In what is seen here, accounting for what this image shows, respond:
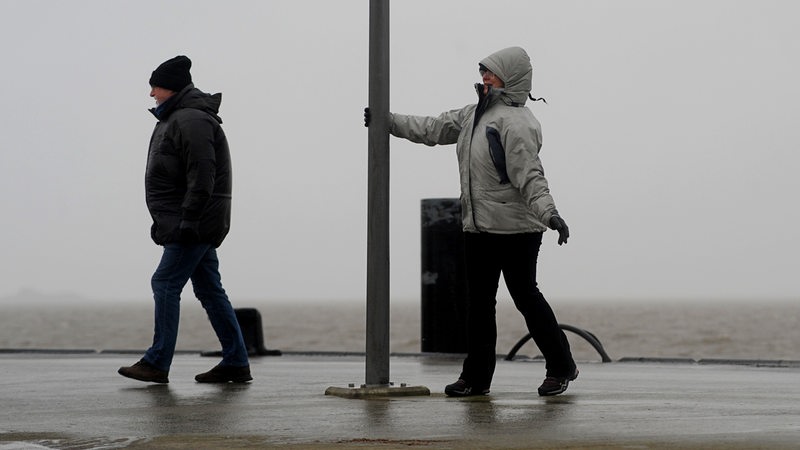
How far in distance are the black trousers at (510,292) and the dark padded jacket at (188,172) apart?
1.79m

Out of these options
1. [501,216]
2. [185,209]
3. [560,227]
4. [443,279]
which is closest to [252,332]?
[443,279]

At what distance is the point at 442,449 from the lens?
504 cm

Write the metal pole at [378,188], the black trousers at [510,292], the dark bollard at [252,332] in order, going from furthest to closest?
the dark bollard at [252,332] → the metal pole at [378,188] → the black trousers at [510,292]

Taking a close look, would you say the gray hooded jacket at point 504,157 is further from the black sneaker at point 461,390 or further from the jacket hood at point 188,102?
the jacket hood at point 188,102

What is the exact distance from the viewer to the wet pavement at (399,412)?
Result: 5387 mm

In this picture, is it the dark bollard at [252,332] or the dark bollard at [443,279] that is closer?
the dark bollard at [443,279]

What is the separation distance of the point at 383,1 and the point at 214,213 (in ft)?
5.76

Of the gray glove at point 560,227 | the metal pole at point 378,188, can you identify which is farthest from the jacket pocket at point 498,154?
the metal pole at point 378,188

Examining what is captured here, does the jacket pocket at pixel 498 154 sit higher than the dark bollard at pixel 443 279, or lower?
higher

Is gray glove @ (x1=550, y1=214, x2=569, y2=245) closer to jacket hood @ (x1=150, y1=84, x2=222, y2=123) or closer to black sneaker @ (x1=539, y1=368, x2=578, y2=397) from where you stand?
black sneaker @ (x1=539, y1=368, x2=578, y2=397)

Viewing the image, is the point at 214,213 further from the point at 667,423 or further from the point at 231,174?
the point at 667,423

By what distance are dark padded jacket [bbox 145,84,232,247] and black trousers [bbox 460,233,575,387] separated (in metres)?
1.79

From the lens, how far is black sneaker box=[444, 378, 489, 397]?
775 cm

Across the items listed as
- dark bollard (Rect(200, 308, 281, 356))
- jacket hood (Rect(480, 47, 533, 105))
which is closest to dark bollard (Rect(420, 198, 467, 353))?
dark bollard (Rect(200, 308, 281, 356))
